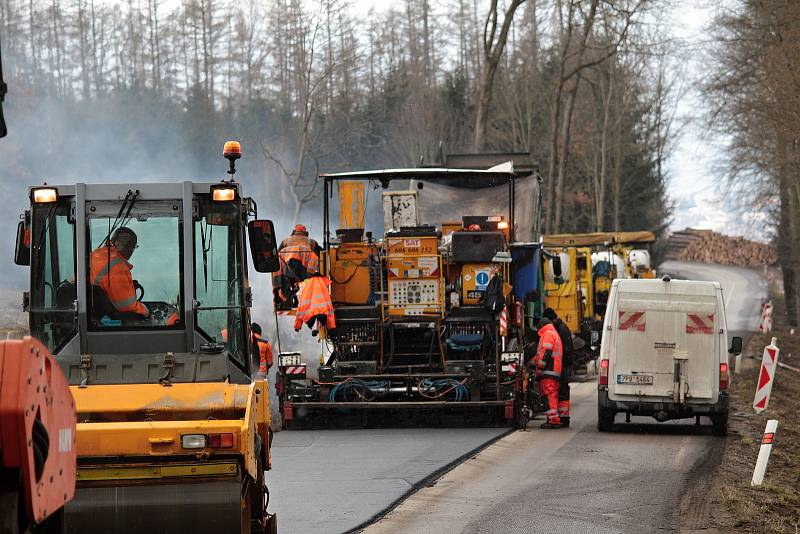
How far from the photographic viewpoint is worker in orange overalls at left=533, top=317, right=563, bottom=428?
18.0m

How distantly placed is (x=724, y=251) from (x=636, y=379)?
72.9 metres

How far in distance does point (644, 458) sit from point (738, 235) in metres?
79.6

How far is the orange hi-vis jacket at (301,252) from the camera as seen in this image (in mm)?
17734

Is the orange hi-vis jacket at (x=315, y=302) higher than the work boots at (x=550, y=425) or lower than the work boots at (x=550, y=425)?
higher

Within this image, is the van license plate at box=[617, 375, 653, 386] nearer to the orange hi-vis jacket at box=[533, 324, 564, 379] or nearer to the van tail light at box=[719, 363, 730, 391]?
the van tail light at box=[719, 363, 730, 391]

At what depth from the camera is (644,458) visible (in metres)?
14.6

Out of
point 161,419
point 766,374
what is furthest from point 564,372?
point 161,419

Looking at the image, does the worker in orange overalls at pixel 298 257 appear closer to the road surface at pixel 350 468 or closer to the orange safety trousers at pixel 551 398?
the road surface at pixel 350 468

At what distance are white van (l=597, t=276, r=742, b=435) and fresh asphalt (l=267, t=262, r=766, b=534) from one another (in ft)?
1.51

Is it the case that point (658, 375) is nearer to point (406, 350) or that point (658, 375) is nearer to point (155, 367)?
point (406, 350)

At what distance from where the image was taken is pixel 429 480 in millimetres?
12406

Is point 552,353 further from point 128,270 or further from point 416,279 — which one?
point 128,270

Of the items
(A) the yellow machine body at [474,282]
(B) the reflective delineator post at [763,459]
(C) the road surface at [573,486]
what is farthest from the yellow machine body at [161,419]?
(A) the yellow machine body at [474,282]

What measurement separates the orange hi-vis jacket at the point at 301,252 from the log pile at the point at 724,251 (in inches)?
2756
